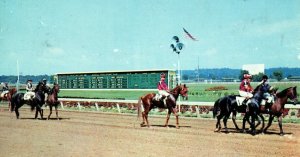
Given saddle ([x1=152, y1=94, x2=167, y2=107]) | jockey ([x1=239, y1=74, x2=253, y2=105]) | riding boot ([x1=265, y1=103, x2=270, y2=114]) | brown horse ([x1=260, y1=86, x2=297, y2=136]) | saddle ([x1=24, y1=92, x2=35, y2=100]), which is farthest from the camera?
saddle ([x1=24, y1=92, x2=35, y2=100])

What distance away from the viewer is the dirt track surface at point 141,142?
32.5 feet

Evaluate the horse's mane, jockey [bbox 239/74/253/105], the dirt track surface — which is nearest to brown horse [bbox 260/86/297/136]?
the horse's mane

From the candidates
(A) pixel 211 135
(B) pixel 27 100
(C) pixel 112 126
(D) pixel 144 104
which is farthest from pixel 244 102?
(B) pixel 27 100

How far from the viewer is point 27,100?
19.5 metres

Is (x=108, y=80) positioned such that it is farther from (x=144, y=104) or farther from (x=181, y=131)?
(x=181, y=131)

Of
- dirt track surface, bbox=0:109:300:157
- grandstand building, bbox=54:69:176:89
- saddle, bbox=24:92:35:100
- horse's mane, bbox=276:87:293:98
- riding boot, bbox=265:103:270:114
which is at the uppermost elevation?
grandstand building, bbox=54:69:176:89

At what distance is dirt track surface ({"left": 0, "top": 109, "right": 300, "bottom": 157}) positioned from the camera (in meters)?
9.92

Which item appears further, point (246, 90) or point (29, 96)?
point (29, 96)

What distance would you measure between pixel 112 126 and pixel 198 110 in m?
5.54

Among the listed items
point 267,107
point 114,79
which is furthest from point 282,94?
point 114,79

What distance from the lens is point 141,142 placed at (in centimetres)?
1163

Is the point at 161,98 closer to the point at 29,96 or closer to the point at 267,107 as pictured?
the point at 267,107

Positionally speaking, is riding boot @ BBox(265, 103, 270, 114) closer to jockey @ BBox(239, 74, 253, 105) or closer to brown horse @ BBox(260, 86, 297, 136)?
brown horse @ BBox(260, 86, 297, 136)

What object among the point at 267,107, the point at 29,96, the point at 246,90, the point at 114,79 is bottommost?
the point at 267,107
